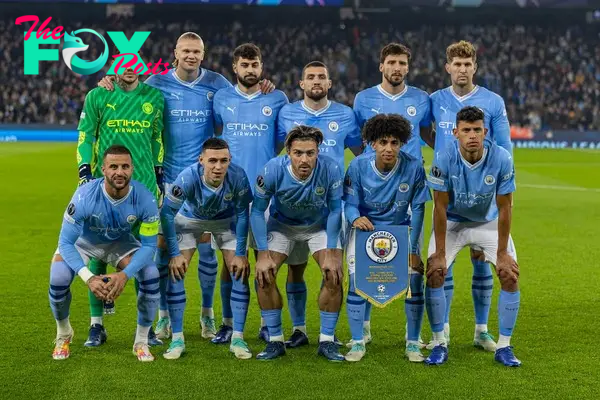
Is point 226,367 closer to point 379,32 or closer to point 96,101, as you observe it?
point 96,101

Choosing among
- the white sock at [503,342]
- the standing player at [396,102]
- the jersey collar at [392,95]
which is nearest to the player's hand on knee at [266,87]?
the standing player at [396,102]

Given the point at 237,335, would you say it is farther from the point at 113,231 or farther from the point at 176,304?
the point at 113,231

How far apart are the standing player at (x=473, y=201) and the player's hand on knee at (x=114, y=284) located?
2.16 meters

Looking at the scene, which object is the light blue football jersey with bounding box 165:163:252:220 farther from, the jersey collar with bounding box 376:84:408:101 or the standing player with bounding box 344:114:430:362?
the jersey collar with bounding box 376:84:408:101

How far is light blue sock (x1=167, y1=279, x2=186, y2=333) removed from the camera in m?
6.55

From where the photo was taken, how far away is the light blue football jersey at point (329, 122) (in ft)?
23.0

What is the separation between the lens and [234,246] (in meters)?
6.80

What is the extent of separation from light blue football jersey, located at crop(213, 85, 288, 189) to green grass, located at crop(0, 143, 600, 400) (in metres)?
1.41

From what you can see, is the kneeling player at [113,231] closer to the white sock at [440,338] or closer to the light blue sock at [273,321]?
the light blue sock at [273,321]

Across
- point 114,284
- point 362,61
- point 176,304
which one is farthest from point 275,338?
point 362,61

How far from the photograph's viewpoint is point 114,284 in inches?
241

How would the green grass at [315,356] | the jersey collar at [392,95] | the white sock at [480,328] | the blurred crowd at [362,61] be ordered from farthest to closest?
the blurred crowd at [362,61] → the jersey collar at [392,95] → the white sock at [480,328] → the green grass at [315,356]

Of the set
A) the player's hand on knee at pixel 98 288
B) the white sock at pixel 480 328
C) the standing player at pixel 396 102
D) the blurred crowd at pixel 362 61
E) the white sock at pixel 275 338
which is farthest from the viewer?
the blurred crowd at pixel 362 61

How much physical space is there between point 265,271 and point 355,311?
28.0 inches
